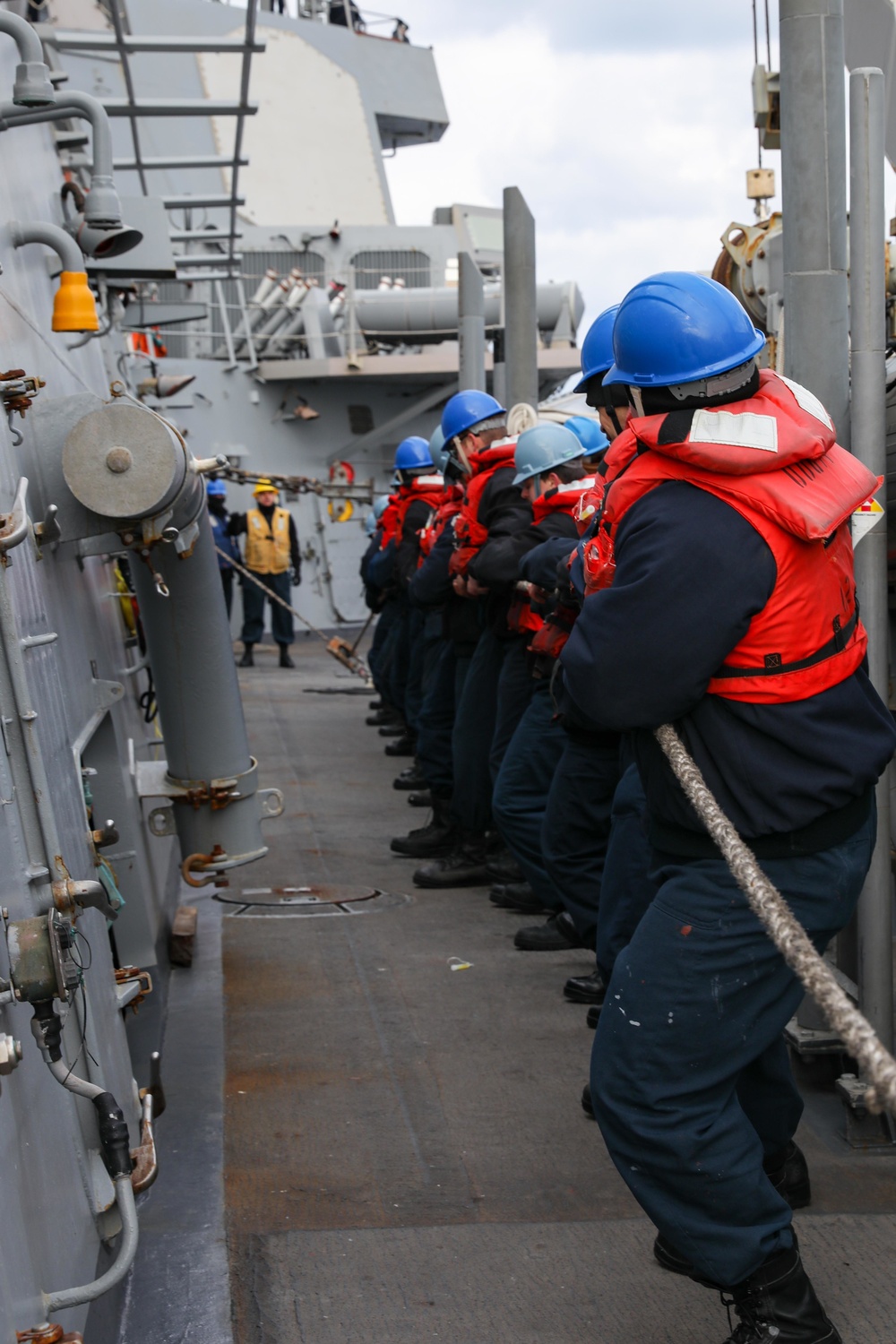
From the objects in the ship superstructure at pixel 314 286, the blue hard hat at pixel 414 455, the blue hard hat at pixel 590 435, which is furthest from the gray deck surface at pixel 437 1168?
the ship superstructure at pixel 314 286

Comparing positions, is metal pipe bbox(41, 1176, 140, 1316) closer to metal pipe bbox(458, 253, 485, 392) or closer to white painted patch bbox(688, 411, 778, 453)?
white painted patch bbox(688, 411, 778, 453)

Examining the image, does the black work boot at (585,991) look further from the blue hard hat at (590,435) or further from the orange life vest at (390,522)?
the orange life vest at (390,522)

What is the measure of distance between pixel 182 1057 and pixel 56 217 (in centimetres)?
281

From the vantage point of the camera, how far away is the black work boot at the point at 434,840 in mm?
7699

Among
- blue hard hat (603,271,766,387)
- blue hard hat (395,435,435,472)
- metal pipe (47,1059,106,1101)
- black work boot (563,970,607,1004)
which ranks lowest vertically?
black work boot (563,970,607,1004)

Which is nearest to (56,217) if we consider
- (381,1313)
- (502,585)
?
(502,585)

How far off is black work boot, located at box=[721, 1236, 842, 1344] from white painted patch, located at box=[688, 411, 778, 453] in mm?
1448

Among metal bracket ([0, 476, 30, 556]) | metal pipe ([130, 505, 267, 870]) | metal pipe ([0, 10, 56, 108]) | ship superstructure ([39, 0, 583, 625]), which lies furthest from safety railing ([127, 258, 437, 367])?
metal bracket ([0, 476, 30, 556])

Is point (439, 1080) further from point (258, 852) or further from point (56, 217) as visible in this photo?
point (56, 217)

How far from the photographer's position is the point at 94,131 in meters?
→ 3.60

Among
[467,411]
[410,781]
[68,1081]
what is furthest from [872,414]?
[410,781]

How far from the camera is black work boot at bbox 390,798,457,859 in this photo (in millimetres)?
7699

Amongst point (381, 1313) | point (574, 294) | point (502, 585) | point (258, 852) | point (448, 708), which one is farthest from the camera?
point (574, 294)

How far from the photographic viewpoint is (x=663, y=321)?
2686 mm
